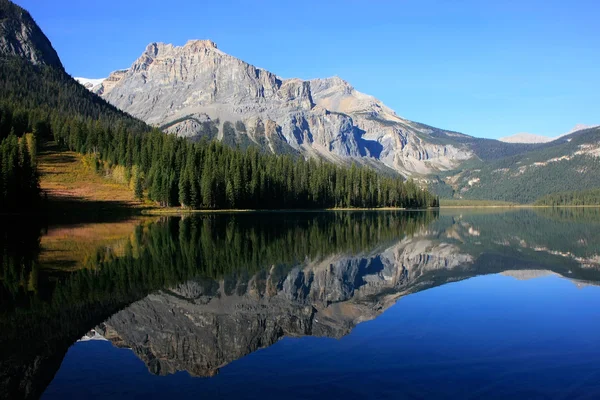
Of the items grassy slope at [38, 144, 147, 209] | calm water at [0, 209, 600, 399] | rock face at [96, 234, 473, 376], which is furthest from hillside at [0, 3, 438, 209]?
rock face at [96, 234, 473, 376]

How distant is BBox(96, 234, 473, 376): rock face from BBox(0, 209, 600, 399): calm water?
Result: 9cm

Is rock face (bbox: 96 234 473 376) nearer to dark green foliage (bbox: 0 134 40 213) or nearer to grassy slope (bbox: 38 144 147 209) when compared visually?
dark green foliage (bbox: 0 134 40 213)

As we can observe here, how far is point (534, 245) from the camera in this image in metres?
50.8

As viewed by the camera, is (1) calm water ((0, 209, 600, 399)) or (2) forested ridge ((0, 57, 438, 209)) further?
(2) forested ridge ((0, 57, 438, 209))

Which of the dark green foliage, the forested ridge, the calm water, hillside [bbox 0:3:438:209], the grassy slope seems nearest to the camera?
the calm water

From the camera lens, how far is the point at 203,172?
118562 millimetres

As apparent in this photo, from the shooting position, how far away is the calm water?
12.8 metres

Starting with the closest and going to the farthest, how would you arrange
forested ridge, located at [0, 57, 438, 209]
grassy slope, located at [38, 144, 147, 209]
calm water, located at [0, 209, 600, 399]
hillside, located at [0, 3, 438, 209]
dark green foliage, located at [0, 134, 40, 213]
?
calm water, located at [0, 209, 600, 399] → dark green foliage, located at [0, 134, 40, 213] → grassy slope, located at [38, 144, 147, 209] → hillside, located at [0, 3, 438, 209] → forested ridge, located at [0, 57, 438, 209]

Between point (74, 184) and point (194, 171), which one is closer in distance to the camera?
point (194, 171)

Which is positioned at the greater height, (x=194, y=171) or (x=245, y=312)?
(x=194, y=171)

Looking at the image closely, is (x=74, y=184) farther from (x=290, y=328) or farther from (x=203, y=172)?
(x=290, y=328)

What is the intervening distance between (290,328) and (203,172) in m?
104

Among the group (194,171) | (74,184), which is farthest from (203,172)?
(74,184)

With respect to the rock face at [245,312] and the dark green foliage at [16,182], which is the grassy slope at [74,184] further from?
the rock face at [245,312]
